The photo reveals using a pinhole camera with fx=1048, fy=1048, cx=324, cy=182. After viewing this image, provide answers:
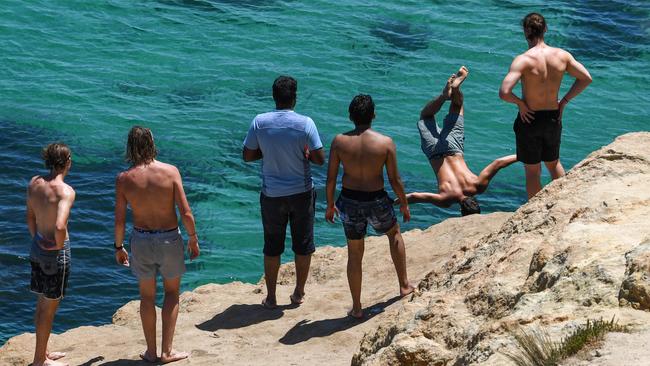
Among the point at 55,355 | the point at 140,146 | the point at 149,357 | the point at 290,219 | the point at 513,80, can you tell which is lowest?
the point at 55,355

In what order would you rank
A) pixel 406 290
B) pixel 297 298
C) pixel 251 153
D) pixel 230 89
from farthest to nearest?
pixel 230 89 < pixel 297 298 < pixel 406 290 < pixel 251 153

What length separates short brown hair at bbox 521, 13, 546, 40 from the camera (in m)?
8.91

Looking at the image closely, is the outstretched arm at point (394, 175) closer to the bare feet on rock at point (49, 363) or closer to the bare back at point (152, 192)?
the bare back at point (152, 192)

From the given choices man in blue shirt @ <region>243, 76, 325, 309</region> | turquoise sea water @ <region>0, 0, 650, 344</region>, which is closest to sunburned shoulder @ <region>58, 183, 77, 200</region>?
man in blue shirt @ <region>243, 76, 325, 309</region>

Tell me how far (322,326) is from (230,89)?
1028 cm

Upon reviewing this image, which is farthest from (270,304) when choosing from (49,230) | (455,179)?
(455,179)

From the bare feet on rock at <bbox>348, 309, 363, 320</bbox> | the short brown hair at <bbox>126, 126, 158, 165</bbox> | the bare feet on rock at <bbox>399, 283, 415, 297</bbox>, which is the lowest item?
the bare feet on rock at <bbox>348, 309, 363, 320</bbox>

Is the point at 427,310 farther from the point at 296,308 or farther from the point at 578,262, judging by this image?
the point at 296,308

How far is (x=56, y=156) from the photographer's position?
7277 mm

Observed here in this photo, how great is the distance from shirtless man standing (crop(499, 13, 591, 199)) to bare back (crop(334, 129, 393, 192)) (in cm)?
167

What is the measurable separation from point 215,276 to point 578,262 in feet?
25.3

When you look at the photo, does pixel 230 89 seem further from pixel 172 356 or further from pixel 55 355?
pixel 172 356

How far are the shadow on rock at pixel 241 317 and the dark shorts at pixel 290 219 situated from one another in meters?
0.49

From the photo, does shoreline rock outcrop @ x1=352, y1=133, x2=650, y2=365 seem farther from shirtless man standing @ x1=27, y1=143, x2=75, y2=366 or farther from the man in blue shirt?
shirtless man standing @ x1=27, y1=143, x2=75, y2=366
